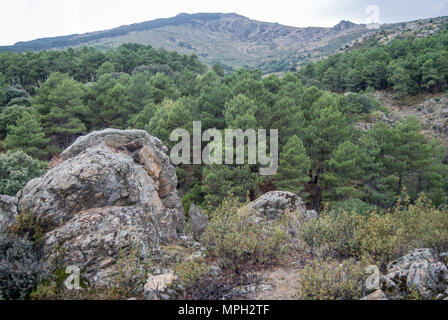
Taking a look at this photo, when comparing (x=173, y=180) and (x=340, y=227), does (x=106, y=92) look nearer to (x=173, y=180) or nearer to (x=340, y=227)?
(x=173, y=180)

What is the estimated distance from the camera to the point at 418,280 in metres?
4.90

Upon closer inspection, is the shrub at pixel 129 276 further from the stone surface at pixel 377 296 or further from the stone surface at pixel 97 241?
the stone surface at pixel 377 296

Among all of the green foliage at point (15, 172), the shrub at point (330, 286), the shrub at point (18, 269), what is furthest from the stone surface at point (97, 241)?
the green foliage at point (15, 172)

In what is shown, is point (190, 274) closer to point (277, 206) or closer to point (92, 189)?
point (92, 189)

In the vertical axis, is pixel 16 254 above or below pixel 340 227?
above

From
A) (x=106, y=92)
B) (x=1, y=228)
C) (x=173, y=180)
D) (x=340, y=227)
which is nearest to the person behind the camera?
(x=1, y=228)

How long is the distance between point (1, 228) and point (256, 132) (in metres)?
16.6

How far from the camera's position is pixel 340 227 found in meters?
7.48

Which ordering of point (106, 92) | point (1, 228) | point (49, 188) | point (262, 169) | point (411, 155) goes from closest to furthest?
1. point (1, 228)
2. point (49, 188)
3. point (262, 169)
4. point (411, 155)
5. point (106, 92)

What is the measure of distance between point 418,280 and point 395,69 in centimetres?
5758

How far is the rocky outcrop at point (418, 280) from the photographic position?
481 cm

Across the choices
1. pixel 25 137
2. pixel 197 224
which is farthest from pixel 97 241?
pixel 25 137

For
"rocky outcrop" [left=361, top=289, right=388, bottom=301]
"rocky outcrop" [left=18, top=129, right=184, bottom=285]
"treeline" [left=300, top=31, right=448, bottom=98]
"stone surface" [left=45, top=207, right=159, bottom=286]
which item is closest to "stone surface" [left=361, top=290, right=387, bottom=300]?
"rocky outcrop" [left=361, top=289, right=388, bottom=301]
